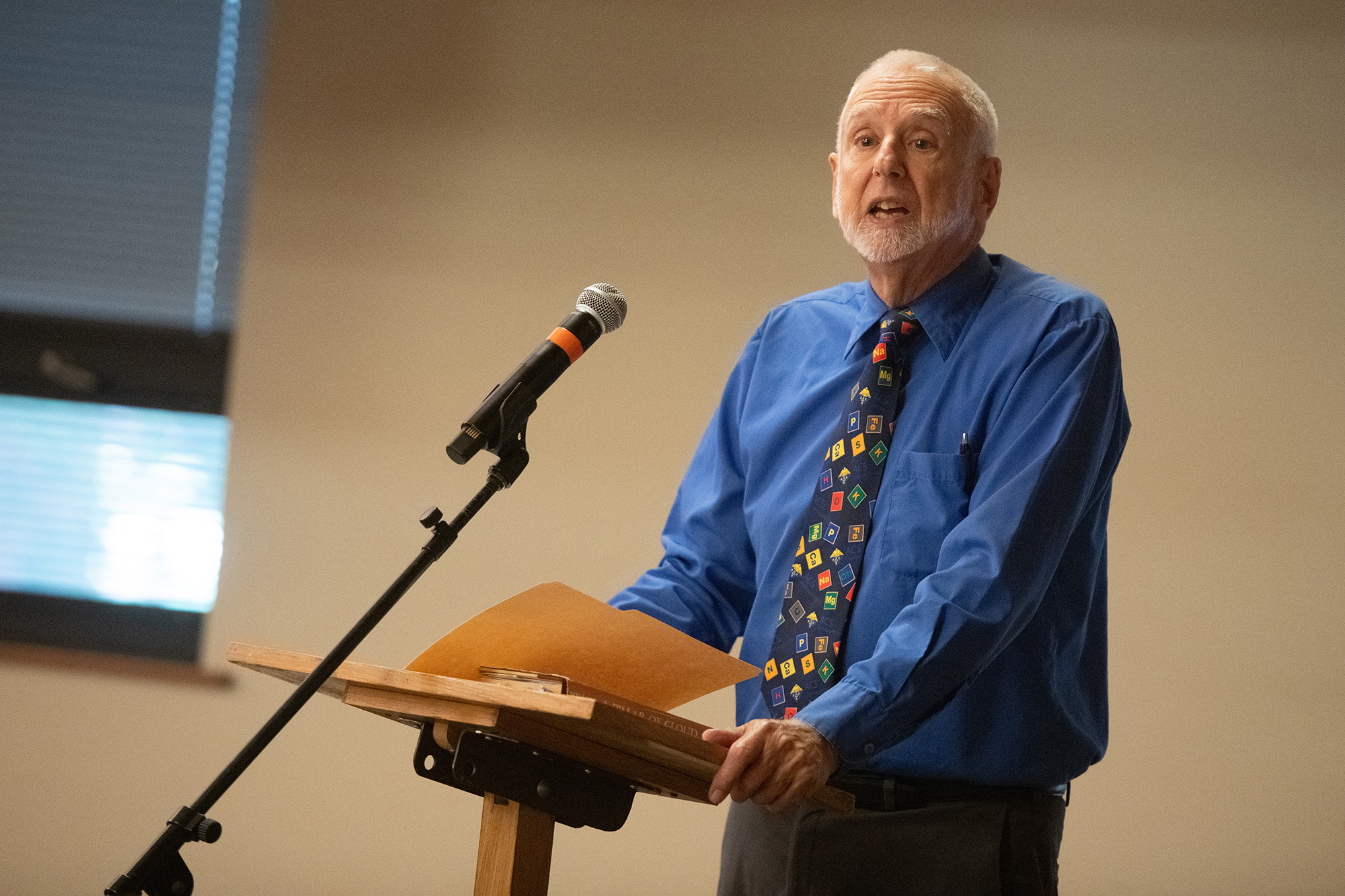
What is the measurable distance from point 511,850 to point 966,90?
3.91ft

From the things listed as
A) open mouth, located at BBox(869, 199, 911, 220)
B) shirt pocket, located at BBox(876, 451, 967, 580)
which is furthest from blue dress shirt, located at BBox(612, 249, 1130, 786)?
open mouth, located at BBox(869, 199, 911, 220)

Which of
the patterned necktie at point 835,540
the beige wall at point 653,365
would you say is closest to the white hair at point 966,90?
the patterned necktie at point 835,540

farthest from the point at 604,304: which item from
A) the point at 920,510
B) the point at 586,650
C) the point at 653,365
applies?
the point at 653,365

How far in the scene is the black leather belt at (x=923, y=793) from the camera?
1.35 metres

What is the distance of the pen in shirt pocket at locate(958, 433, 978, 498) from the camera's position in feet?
4.58

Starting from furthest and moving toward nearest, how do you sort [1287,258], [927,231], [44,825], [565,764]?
[44,825]
[1287,258]
[927,231]
[565,764]

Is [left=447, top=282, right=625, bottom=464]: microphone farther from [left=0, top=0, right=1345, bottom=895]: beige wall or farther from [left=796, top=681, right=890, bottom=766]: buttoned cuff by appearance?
[left=0, top=0, right=1345, bottom=895]: beige wall

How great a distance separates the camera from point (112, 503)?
3.27 metres

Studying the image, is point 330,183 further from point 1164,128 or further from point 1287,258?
point 1287,258

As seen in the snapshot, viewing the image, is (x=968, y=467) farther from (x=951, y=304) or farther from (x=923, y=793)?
(x=923, y=793)

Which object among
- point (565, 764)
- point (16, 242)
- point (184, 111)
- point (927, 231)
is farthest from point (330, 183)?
point (565, 764)

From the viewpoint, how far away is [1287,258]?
2.89m

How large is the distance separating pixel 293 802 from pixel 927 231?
2340mm

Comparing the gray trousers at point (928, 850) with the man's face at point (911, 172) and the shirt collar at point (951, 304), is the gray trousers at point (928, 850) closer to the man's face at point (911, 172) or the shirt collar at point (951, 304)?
the shirt collar at point (951, 304)
